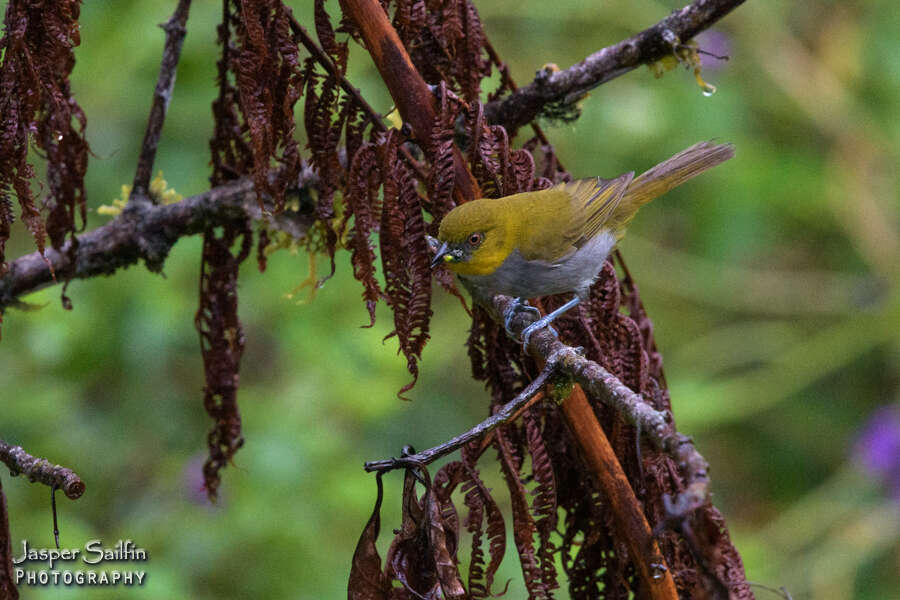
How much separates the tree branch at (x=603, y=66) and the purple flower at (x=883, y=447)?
2.86m

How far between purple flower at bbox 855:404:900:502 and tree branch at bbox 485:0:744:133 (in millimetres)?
2855

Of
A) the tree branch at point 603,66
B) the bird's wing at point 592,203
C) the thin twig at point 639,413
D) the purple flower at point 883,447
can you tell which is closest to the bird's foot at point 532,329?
the thin twig at point 639,413

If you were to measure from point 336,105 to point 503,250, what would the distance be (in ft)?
2.60

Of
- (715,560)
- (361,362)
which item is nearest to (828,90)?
(361,362)

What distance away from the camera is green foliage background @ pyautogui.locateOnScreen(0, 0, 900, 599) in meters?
3.20

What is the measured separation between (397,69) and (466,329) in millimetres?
1287

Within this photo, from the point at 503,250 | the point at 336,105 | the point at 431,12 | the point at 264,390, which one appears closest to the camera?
the point at 336,105

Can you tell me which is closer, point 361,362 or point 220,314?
point 220,314

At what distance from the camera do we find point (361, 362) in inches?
137

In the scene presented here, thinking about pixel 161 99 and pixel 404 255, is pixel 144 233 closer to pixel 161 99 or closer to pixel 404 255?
pixel 161 99

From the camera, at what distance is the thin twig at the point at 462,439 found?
47.6 inches

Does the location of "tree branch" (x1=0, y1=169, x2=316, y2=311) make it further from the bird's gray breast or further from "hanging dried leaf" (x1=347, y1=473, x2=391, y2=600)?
"hanging dried leaf" (x1=347, y1=473, x2=391, y2=600)

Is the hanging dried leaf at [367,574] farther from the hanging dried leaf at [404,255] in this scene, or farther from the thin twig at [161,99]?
the thin twig at [161,99]

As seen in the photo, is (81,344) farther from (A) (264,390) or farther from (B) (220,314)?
(B) (220,314)
